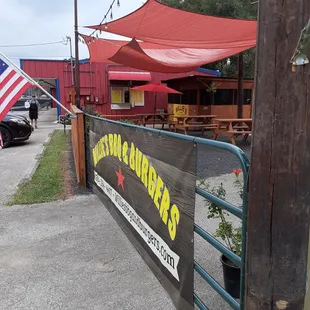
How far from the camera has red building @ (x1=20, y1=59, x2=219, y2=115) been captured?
19844 mm

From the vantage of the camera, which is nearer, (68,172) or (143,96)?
(68,172)

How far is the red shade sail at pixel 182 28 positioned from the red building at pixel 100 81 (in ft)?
36.7

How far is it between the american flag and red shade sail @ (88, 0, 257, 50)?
2605 millimetres

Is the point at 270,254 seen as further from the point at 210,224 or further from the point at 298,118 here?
the point at 210,224

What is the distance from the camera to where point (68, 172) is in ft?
24.1

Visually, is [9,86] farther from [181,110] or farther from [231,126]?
[181,110]

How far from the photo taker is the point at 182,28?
7.67 metres

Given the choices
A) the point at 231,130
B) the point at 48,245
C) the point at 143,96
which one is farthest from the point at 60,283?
the point at 143,96

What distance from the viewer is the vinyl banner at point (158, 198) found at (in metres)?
2.18

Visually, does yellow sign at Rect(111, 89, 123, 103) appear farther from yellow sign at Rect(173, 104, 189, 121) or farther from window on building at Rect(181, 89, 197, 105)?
window on building at Rect(181, 89, 197, 105)

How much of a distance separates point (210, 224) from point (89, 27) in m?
6.18

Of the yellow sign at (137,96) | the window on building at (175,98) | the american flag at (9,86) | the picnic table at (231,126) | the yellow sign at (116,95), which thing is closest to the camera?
the american flag at (9,86)

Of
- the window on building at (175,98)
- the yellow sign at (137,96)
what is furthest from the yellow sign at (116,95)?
the window on building at (175,98)

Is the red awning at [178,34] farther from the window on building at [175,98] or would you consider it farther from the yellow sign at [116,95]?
the yellow sign at [116,95]
